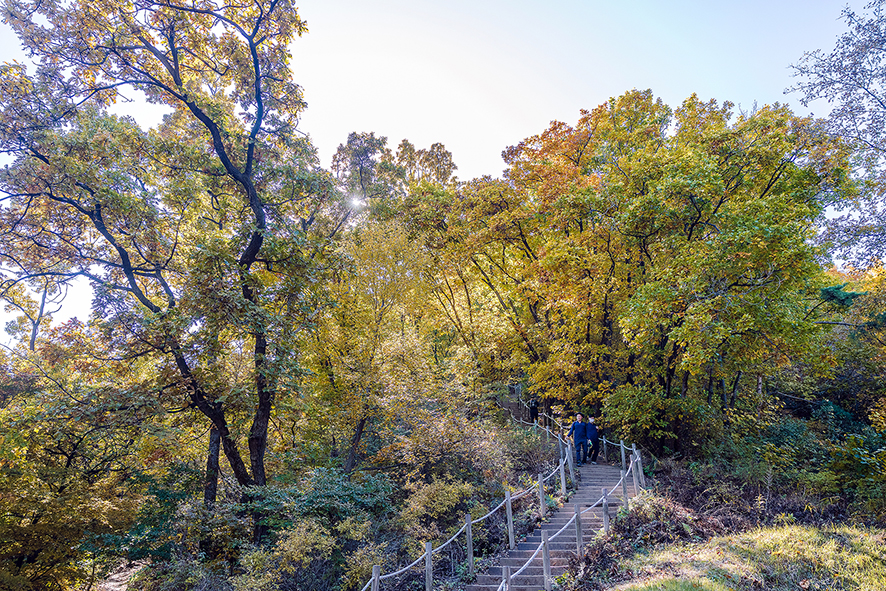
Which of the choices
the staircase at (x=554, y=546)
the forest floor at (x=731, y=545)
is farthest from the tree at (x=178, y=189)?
the forest floor at (x=731, y=545)

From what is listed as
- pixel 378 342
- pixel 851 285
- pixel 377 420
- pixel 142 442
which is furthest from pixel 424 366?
pixel 851 285

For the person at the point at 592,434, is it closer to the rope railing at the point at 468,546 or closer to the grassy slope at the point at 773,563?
the rope railing at the point at 468,546

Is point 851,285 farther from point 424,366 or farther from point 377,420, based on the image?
point 377,420

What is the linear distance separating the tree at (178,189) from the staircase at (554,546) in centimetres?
592

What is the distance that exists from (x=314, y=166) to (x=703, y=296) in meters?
15.9

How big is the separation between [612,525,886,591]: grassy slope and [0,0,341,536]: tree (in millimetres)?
8539

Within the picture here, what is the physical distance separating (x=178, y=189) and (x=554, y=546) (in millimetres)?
12905

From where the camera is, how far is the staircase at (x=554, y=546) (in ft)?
24.8

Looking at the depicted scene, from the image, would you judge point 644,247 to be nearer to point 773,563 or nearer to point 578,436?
point 578,436

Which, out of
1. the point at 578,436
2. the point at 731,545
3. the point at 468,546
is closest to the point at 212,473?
the point at 468,546

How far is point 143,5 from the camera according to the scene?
9289mm

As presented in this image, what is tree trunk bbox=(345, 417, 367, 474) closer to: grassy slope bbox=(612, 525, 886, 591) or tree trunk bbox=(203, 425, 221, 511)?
tree trunk bbox=(203, 425, 221, 511)

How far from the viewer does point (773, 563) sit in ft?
20.6

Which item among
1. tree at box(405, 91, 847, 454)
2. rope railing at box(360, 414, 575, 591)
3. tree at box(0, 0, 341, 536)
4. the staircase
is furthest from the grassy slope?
tree at box(0, 0, 341, 536)
